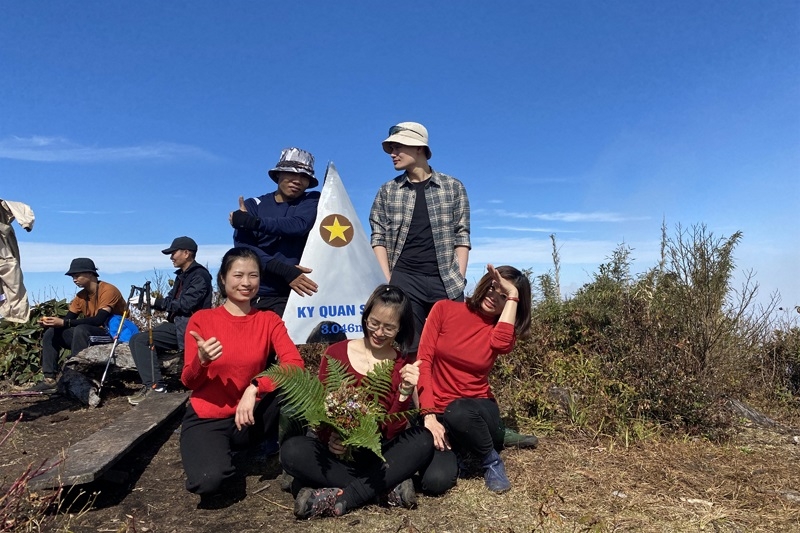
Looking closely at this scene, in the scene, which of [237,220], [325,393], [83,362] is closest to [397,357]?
[325,393]

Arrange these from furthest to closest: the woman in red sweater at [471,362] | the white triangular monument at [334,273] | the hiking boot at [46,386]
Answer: the hiking boot at [46,386] < the white triangular monument at [334,273] < the woman in red sweater at [471,362]

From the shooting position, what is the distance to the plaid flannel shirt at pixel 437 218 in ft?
14.5

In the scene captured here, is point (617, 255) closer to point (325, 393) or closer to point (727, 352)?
point (727, 352)

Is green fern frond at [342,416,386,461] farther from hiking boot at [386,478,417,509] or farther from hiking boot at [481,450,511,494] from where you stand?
hiking boot at [481,450,511,494]

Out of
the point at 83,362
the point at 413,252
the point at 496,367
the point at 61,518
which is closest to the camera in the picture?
the point at 61,518

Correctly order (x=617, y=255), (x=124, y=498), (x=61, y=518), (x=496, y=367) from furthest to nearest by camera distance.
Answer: (x=617, y=255)
(x=496, y=367)
(x=124, y=498)
(x=61, y=518)

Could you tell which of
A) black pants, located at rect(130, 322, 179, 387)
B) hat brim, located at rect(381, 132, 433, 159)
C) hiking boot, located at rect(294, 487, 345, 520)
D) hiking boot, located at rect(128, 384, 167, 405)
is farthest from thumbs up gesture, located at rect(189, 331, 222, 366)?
black pants, located at rect(130, 322, 179, 387)

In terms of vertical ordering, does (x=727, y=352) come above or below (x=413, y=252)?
below

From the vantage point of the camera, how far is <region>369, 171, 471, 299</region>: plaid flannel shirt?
4.43 meters

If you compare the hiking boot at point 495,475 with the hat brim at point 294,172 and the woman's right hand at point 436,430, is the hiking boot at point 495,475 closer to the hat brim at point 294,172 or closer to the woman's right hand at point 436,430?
the woman's right hand at point 436,430

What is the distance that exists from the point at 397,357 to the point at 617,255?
530cm

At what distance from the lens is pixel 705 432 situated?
4.88m

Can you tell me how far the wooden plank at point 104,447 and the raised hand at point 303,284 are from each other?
64.1 inches

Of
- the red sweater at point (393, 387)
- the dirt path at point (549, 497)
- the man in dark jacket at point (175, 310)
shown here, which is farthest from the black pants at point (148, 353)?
the red sweater at point (393, 387)
